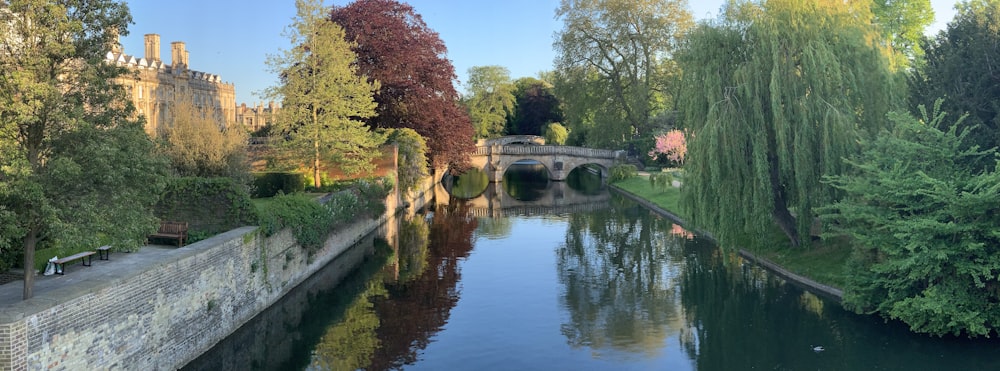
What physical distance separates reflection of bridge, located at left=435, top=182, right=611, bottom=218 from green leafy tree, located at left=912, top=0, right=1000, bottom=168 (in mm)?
26629

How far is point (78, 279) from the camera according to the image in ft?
42.7

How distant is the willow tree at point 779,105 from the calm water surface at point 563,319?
3102 millimetres

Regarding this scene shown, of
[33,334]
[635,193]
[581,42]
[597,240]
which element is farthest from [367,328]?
[581,42]

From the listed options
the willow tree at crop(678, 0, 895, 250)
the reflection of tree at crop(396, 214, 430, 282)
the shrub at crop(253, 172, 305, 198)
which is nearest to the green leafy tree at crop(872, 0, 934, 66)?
the willow tree at crop(678, 0, 895, 250)

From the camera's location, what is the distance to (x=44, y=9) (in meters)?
11.6

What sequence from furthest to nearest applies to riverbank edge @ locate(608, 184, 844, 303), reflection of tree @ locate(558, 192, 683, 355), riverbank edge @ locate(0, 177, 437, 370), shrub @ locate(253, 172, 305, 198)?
shrub @ locate(253, 172, 305, 198), riverbank edge @ locate(608, 184, 844, 303), reflection of tree @ locate(558, 192, 683, 355), riverbank edge @ locate(0, 177, 437, 370)

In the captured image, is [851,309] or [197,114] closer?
[851,309]

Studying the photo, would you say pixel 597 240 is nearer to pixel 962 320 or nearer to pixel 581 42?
pixel 962 320

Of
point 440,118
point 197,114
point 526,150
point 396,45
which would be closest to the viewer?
point 197,114

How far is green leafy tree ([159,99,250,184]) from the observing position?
2584cm

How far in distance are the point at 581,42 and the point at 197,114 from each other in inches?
1515

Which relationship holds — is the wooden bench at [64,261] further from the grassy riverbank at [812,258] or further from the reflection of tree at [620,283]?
the grassy riverbank at [812,258]

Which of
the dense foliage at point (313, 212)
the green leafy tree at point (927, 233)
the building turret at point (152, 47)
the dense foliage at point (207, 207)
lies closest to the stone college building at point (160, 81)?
the building turret at point (152, 47)

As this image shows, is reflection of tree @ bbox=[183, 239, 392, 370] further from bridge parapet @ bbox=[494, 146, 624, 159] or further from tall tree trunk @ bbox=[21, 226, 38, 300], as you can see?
bridge parapet @ bbox=[494, 146, 624, 159]
